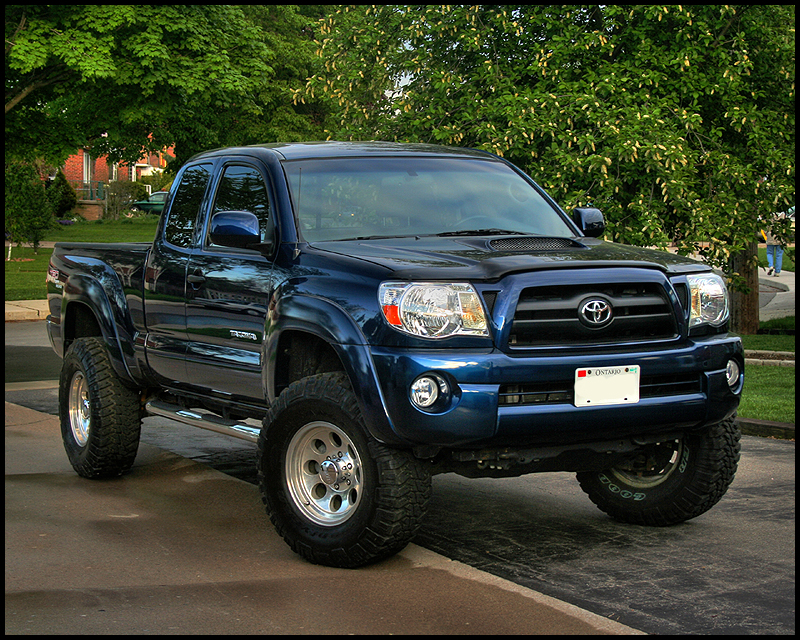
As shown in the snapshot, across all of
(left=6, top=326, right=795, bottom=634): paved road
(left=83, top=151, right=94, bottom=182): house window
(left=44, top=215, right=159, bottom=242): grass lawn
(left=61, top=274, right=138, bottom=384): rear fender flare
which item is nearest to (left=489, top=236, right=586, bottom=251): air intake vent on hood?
(left=6, top=326, right=795, bottom=634): paved road

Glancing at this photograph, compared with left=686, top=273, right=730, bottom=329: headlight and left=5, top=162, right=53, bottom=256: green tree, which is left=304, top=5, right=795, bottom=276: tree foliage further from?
left=5, top=162, right=53, bottom=256: green tree

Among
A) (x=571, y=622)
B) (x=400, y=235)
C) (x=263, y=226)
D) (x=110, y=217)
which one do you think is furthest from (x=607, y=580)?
(x=110, y=217)

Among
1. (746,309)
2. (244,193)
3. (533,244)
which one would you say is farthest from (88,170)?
(533,244)

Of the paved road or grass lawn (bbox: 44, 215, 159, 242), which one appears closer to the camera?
the paved road

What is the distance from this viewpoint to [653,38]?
15.0 metres

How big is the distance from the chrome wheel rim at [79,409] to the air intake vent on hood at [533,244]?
345cm

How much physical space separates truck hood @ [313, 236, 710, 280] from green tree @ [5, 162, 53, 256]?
91.8 ft

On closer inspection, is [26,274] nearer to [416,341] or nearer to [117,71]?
[117,71]

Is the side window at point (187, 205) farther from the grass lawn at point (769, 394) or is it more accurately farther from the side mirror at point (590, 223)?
the grass lawn at point (769, 394)

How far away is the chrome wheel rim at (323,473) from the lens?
205 inches

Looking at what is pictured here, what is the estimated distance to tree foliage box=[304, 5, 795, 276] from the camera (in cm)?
1365

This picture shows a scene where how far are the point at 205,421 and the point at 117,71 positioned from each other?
1696 cm

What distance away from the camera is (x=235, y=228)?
5699 mm

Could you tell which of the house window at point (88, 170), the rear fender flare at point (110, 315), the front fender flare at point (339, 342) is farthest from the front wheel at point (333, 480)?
the house window at point (88, 170)
